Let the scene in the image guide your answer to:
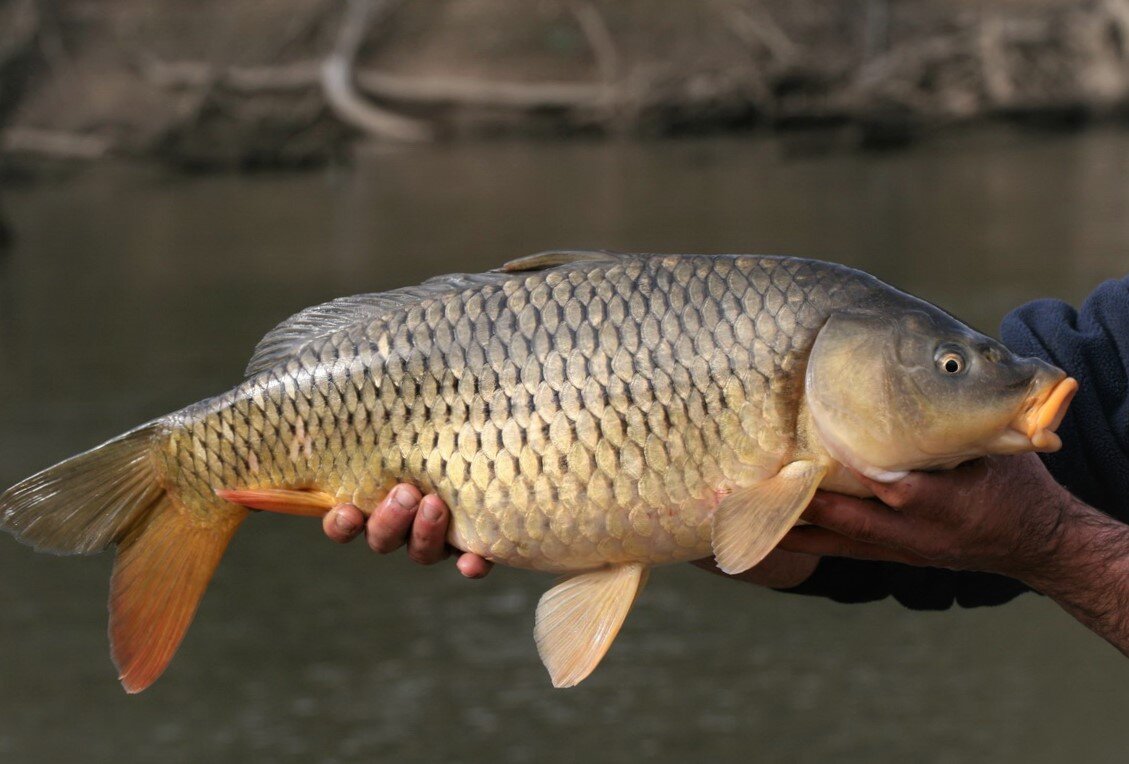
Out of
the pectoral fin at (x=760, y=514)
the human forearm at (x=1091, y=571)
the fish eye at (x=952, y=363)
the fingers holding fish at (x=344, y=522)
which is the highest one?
the fish eye at (x=952, y=363)

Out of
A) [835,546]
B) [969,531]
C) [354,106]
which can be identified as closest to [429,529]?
[835,546]

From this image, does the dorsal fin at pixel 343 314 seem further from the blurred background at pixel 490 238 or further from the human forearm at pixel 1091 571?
the blurred background at pixel 490 238

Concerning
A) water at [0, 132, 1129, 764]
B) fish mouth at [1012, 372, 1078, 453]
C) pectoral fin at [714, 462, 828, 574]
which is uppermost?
fish mouth at [1012, 372, 1078, 453]

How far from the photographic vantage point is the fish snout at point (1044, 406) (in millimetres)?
1458

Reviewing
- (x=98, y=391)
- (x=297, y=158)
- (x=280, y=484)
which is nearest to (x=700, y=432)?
(x=280, y=484)

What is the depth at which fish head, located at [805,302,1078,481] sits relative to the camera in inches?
57.9

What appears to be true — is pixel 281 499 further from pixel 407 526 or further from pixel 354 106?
pixel 354 106

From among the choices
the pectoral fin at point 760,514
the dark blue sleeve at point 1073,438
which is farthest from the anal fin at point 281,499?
the dark blue sleeve at point 1073,438

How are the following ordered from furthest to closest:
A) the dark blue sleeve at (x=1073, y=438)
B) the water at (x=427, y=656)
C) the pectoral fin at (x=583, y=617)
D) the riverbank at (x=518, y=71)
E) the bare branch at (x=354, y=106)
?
the bare branch at (x=354, y=106), the riverbank at (x=518, y=71), the water at (x=427, y=656), the dark blue sleeve at (x=1073, y=438), the pectoral fin at (x=583, y=617)

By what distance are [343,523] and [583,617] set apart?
9.7 inches

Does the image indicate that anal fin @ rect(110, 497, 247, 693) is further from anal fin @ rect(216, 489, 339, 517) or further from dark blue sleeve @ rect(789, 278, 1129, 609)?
dark blue sleeve @ rect(789, 278, 1129, 609)

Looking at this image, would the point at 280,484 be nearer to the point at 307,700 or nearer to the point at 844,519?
the point at 844,519

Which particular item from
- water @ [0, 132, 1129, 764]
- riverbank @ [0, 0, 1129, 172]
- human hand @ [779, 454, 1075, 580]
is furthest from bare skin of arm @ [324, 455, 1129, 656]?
riverbank @ [0, 0, 1129, 172]

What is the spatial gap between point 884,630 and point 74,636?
192cm
